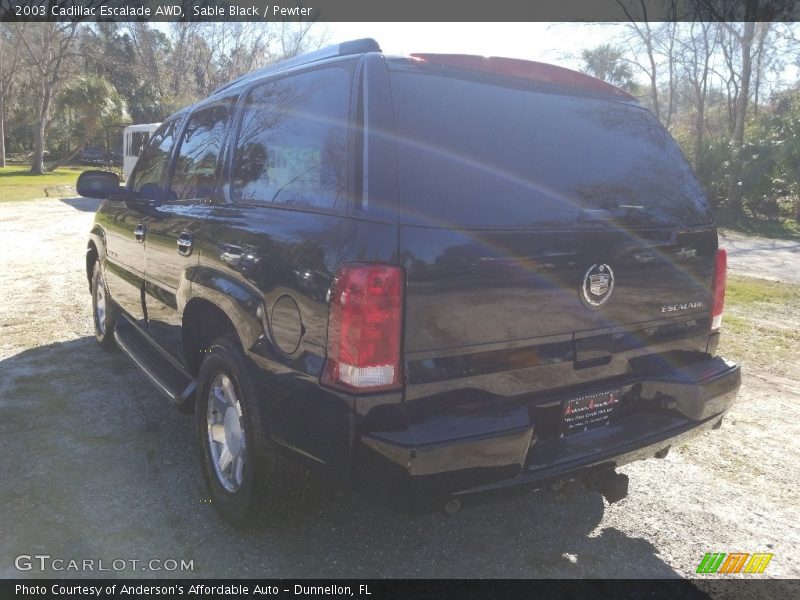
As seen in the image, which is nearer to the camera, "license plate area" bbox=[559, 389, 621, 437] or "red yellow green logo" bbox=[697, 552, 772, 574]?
"license plate area" bbox=[559, 389, 621, 437]

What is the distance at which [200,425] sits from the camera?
3.05 meters

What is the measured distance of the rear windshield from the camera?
2189 millimetres

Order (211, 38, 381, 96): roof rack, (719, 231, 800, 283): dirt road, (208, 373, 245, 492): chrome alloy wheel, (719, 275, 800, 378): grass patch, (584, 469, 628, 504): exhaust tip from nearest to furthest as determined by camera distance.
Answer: (211, 38, 381, 96): roof rack, (584, 469, 628, 504): exhaust tip, (208, 373, 245, 492): chrome alloy wheel, (719, 275, 800, 378): grass patch, (719, 231, 800, 283): dirt road

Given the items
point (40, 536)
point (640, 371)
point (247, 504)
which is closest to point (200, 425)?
point (247, 504)

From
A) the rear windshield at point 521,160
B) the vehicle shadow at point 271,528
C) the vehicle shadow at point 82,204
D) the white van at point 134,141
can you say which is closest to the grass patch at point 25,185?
the vehicle shadow at point 82,204

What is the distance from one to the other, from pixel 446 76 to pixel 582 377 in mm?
1284

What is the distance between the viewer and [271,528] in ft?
9.04

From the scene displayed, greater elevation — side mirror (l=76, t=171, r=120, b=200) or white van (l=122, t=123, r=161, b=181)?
white van (l=122, t=123, r=161, b=181)

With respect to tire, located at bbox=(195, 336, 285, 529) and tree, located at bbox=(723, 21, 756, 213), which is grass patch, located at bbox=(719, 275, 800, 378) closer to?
tire, located at bbox=(195, 336, 285, 529)

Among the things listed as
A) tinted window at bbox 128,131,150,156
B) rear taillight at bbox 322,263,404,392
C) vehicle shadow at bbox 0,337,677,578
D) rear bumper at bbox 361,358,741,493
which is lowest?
vehicle shadow at bbox 0,337,677,578

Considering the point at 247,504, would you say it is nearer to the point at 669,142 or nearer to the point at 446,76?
the point at 446,76

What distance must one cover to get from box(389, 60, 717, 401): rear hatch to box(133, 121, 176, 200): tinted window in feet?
7.34

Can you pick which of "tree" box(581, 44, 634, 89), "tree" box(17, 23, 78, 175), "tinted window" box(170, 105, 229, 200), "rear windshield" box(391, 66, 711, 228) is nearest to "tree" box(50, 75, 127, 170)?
"tree" box(17, 23, 78, 175)

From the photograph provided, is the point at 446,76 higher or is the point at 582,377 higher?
the point at 446,76
